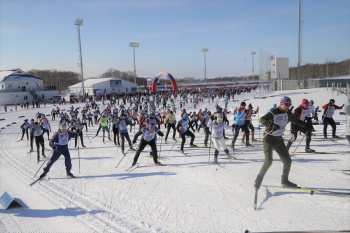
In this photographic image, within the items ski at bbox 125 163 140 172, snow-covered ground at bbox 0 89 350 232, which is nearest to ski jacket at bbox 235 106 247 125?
snow-covered ground at bbox 0 89 350 232

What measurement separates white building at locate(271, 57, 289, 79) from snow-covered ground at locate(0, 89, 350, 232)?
32.2 m

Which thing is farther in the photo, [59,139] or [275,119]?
[59,139]

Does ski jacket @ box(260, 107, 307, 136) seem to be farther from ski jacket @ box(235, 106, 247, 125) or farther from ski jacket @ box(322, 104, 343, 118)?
ski jacket @ box(322, 104, 343, 118)

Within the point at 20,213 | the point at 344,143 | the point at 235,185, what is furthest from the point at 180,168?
the point at 344,143

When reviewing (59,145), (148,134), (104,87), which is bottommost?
(59,145)

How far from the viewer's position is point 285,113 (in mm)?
5602

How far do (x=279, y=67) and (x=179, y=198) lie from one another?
1510 inches

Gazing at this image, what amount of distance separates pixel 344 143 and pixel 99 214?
30.9 ft

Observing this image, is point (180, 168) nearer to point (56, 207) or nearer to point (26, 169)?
point (56, 207)

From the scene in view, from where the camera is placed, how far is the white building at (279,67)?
129ft

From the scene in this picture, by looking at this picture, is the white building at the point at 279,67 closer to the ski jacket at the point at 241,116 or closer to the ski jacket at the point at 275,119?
the ski jacket at the point at 241,116

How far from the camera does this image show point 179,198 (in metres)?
5.89

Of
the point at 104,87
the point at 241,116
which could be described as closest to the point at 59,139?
the point at 241,116

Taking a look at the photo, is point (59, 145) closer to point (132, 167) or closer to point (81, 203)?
point (132, 167)
